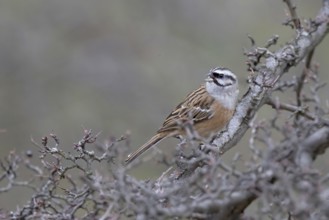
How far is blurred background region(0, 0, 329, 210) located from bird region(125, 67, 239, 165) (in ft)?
13.2

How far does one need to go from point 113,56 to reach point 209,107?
6.61m

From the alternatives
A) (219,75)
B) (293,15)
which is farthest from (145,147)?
(293,15)

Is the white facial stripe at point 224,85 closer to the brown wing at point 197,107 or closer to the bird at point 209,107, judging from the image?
the bird at point 209,107

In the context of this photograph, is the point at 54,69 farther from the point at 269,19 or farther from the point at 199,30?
the point at 269,19

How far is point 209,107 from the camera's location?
8742 millimetres

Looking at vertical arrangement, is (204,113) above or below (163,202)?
above

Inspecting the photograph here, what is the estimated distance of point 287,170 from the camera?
13.4 ft

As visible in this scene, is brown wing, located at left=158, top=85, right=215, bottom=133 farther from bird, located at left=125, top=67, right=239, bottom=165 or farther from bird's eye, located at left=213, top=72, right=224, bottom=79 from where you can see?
bird's eye, located at left=213, top=72, right=224, bottom=79

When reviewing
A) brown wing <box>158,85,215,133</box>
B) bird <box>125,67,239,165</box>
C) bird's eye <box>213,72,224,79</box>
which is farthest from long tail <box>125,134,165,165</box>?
bird's eye <box>213,72,224,79</box>

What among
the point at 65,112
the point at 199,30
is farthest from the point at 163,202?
the point at 199,30

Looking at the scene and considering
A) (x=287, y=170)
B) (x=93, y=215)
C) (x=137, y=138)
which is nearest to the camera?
(x=287, y=170)

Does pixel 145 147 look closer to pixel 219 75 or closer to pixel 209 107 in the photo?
pixel 209 107

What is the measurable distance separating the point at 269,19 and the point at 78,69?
3.21 meters

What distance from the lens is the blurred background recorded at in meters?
13.6
